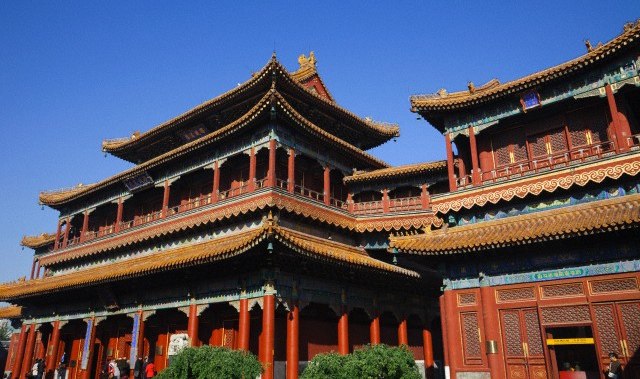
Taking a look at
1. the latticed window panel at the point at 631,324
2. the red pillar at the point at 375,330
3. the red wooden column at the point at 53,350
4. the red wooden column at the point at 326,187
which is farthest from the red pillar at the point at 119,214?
the latticed window panel at the point at 631,324

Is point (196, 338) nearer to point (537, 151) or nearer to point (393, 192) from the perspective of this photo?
point (393, 192)

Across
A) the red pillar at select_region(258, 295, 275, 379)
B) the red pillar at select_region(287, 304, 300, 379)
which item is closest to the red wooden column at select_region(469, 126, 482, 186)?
the red pillar at select_region(287, 304, 300, 379)

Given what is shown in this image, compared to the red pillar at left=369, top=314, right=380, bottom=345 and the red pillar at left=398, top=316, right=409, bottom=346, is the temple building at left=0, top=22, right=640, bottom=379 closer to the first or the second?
the red pillar at left=369, top=314, right=380, bottom=345

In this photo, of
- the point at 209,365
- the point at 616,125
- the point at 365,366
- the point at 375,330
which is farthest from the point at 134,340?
the point at 616,125

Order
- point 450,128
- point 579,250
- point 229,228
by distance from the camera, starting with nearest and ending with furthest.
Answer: point 579,250
point 450,128
point 229,228

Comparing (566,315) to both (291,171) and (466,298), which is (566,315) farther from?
(291,171)

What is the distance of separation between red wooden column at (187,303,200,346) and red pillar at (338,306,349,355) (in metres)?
5.52

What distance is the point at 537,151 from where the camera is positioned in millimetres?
16062

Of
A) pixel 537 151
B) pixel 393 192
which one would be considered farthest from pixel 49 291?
pixel 537 151

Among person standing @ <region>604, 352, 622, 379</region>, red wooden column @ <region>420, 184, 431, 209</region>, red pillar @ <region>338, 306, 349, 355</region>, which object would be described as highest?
red wooden column @ <region>420, 184, 431, 209</region>

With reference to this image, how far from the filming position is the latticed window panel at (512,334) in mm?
13773

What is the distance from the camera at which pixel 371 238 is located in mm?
21594

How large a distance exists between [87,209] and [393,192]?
1866 centimetres

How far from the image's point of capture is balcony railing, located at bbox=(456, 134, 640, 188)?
46.3 ft
